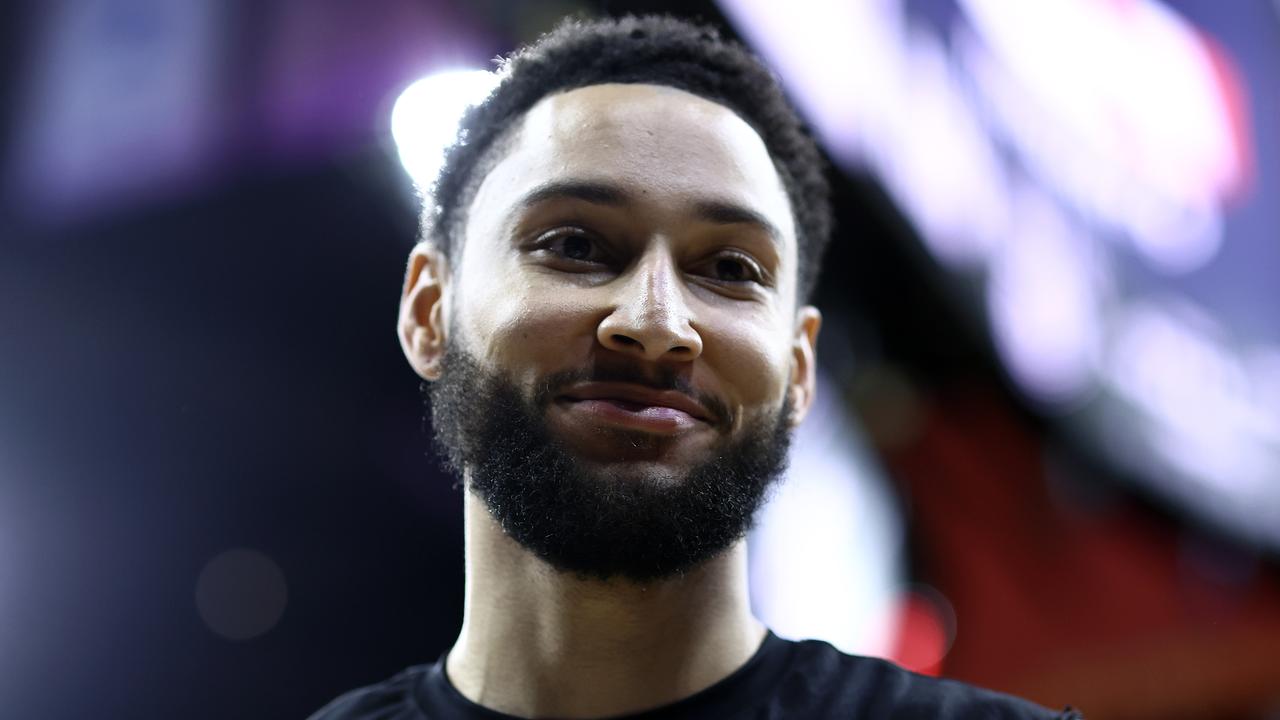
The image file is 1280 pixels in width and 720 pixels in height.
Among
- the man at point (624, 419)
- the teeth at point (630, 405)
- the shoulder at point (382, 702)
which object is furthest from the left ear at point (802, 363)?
the shoulder at point (382, 702)

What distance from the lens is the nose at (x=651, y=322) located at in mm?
1451

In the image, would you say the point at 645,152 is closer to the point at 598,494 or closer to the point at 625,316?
the point at 625,316

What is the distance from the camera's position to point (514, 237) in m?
1.61

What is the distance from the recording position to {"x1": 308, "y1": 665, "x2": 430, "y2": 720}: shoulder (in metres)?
1.72

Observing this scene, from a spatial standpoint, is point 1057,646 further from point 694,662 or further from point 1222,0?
point 694,662

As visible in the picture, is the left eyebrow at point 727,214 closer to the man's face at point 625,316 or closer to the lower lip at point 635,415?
the man's face at point 625,316

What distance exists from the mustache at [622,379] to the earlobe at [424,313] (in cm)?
34

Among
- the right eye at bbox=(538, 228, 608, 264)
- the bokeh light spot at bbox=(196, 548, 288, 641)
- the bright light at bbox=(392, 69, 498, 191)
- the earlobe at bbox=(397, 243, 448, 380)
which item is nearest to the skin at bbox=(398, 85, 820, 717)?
the right eye at bbox=(538, 228, 608, 264)

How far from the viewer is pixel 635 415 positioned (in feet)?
4.75

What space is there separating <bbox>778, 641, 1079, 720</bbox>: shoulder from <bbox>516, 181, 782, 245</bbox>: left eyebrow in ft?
2.02

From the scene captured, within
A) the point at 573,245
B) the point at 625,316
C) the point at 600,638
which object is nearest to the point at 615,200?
the point at 573,245

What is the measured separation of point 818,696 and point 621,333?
21.9 inches

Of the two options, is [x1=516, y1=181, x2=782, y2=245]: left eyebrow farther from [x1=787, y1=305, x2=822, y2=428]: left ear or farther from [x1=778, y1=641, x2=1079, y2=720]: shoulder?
[x1=778, y1=641, x2=1079, y2=720]: shoulder

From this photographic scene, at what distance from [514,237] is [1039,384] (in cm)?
433
